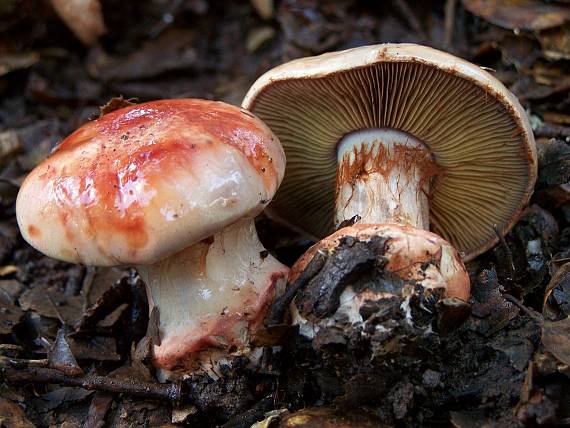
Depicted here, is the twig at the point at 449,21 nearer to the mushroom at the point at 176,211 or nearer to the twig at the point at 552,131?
the twig at the point at 552,131

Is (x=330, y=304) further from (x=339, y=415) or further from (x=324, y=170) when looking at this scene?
(x=324, y=170)

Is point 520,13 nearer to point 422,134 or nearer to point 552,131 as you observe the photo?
point 552,131

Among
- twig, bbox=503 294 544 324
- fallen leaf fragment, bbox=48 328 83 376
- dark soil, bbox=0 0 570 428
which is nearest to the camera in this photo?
dark soil, bbox=0 0 570 428

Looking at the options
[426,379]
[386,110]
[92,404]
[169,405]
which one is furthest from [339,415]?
[386,110]

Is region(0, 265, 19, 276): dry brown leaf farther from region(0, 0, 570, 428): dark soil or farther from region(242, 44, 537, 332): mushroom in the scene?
region(242, 44, 537, 332): mushroom

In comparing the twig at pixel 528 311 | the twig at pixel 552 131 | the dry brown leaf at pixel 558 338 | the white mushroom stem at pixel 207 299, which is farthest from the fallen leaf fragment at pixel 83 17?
the dry brown leaf at pixel 558 338

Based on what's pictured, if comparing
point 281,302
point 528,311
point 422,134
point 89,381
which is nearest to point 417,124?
point 422,134

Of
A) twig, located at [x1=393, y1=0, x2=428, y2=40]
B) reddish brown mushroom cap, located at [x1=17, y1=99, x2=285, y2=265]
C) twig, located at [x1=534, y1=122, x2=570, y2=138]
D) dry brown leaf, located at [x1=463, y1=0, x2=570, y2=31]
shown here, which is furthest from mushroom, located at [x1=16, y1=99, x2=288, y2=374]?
twig, located at [x1=393, y1=0, x2=428, y2=40]
